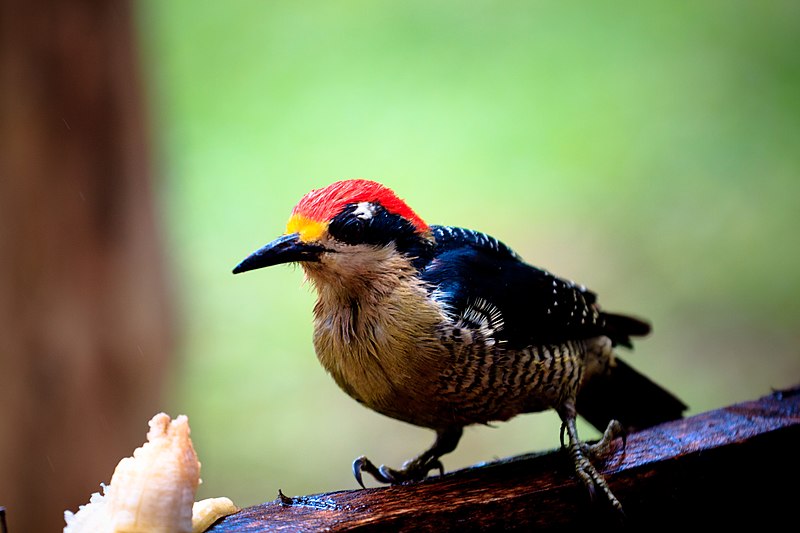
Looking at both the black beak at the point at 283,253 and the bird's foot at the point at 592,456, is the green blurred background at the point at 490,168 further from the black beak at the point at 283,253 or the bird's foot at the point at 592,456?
the black beak at the point at 283,253

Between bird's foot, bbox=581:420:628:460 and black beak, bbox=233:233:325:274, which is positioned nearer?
black beak, bbox=233:233:325:274

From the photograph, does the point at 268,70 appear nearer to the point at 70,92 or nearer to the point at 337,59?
the point at 337,59

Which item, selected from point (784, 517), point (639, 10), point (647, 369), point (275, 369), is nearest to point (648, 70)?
point (639, 10)

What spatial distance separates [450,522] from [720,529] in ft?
3.05

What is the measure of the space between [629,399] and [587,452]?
2.21ft

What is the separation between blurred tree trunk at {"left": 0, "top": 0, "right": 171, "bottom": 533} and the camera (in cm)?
370

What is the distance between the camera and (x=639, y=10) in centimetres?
714

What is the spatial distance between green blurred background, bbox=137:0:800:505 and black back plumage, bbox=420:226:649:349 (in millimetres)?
3045

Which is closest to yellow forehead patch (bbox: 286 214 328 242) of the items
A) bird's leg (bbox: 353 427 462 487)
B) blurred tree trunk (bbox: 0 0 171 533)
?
bird's leg (bbox: 353 427 462 487)

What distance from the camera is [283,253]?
2064 mm

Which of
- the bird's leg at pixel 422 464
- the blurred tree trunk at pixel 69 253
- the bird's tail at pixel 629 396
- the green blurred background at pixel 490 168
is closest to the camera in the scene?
the bird's leg at pixel 422 464

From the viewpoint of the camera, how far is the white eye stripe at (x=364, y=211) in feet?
7.16

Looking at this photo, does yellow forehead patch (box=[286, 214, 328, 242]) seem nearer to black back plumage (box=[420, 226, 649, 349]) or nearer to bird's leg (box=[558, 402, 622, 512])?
black back plumage (box=[420, 226, 649, 349])

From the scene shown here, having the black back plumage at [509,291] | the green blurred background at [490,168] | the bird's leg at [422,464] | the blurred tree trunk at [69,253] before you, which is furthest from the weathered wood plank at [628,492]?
the green blurred background at [490,168]
